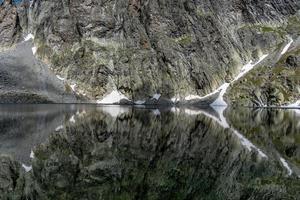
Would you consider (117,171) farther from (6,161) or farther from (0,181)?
(6,161)

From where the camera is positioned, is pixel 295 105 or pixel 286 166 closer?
pixel 286 166

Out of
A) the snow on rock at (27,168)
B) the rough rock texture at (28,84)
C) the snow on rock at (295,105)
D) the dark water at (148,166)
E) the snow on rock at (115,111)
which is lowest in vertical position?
the snow on rock at (115,111)

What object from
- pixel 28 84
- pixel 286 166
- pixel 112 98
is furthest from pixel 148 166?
pixel 112 98

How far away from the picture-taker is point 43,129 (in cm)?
6438

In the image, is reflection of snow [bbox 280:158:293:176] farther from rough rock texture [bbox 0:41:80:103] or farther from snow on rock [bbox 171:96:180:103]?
snow on rock [bbox 171:96:180:103]

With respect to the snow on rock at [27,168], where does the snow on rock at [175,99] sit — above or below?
above

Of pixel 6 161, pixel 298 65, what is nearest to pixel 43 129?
pixel 6 161

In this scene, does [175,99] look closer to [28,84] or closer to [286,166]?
[28,84]

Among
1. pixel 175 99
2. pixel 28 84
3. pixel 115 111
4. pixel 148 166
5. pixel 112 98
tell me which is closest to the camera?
pixel 148 166

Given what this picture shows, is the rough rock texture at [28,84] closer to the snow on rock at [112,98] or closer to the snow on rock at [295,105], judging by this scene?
the snow on rock at [112,98]

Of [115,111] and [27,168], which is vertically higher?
[27,168]

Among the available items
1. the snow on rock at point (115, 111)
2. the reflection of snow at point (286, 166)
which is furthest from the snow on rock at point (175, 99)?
the reflection of snow at point (286, 166)

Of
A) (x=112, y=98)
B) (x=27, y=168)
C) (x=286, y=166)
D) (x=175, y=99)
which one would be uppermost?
(x=175, y=99)

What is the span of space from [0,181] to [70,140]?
775 inches
